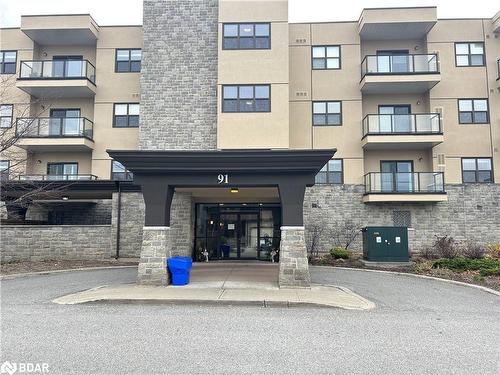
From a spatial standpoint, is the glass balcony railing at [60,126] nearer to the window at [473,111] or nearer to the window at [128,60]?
the window at [128,60]

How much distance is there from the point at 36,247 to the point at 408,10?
23107 millimetres

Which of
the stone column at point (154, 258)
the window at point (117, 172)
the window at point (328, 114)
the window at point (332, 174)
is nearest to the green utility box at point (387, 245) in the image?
the window at point (332, 174)

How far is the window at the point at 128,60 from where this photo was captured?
897 inches

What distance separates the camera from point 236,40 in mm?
19953

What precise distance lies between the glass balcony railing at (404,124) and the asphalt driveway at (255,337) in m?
11.7

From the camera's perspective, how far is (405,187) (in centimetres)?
2008

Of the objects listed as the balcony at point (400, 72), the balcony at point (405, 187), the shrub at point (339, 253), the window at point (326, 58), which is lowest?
the shrub at point (339, 253)

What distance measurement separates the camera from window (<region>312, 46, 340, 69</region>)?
72.2 feet

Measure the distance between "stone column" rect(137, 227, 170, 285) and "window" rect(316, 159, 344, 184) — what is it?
11740 mm

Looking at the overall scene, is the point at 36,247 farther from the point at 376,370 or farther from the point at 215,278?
the point at 376,370

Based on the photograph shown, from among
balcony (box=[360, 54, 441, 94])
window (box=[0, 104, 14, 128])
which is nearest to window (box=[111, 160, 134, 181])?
window (box=[0, 104, 14, 128])

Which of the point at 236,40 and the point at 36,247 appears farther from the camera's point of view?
the point at 236,40

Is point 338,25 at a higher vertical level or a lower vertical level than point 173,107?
higher

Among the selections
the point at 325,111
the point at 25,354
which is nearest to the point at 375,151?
the point at 325,111
